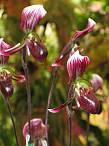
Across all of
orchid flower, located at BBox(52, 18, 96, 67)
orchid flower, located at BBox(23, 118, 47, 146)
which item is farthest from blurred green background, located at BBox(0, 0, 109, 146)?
orchid flower, located at BBox(52, 18, 96, 67)

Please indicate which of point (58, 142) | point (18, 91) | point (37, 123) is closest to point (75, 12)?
point (18, 91)

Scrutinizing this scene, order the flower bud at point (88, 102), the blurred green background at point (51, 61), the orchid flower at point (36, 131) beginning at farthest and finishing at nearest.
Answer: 1. the blurred green background at point (51, 61)
2. the orchid flower at point (36, 131)
3. the flower bud at point (88, 102)

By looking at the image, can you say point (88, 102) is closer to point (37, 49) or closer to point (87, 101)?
point (87, 101)

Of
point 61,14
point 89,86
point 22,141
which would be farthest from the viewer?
point 61,14

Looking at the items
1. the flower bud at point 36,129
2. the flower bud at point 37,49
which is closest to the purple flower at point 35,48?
the flower bud at point 37,49

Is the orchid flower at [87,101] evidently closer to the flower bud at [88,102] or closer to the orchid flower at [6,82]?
the flower bud at [88,102]

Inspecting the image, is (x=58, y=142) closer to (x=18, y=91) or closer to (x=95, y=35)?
(x=18, y=91)
